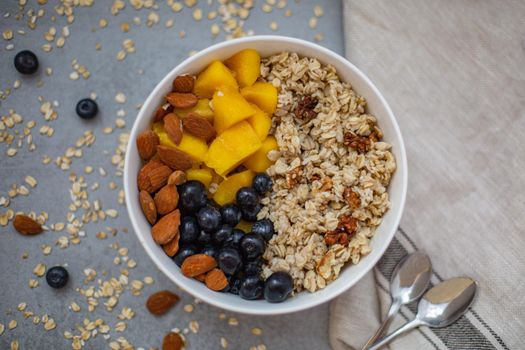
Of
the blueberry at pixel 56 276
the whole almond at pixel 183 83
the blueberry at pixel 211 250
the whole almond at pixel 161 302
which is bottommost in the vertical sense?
the blueberry at pixel 56 276

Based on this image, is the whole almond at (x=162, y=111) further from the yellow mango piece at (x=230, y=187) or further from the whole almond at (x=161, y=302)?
the whole almond at (x=161, y=302)

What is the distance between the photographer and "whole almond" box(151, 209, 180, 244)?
1245 millimetres

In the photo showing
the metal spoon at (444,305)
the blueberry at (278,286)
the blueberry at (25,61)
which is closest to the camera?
the blueberry at (278,286)

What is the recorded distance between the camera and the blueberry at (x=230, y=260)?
4.01 ft

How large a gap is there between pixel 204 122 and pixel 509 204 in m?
0.79

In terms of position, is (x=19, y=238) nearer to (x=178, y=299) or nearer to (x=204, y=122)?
(x=178, y=299)

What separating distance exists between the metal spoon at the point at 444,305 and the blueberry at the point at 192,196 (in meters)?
0.57

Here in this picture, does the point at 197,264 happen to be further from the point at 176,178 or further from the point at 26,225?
the point at 26,225

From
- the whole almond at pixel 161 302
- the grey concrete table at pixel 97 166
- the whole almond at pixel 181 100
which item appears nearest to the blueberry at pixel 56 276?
the grey concrete table at pixel 97 166

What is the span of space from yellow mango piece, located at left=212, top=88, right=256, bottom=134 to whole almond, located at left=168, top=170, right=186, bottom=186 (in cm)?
14

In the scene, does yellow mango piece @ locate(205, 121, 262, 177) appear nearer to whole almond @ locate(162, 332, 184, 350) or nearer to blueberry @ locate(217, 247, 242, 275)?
blueberry @ locate(217, 247, 242, 275)

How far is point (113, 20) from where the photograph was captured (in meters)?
1.58

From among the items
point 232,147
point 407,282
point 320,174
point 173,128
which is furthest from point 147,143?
point 407,282

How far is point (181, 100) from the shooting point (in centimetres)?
128
